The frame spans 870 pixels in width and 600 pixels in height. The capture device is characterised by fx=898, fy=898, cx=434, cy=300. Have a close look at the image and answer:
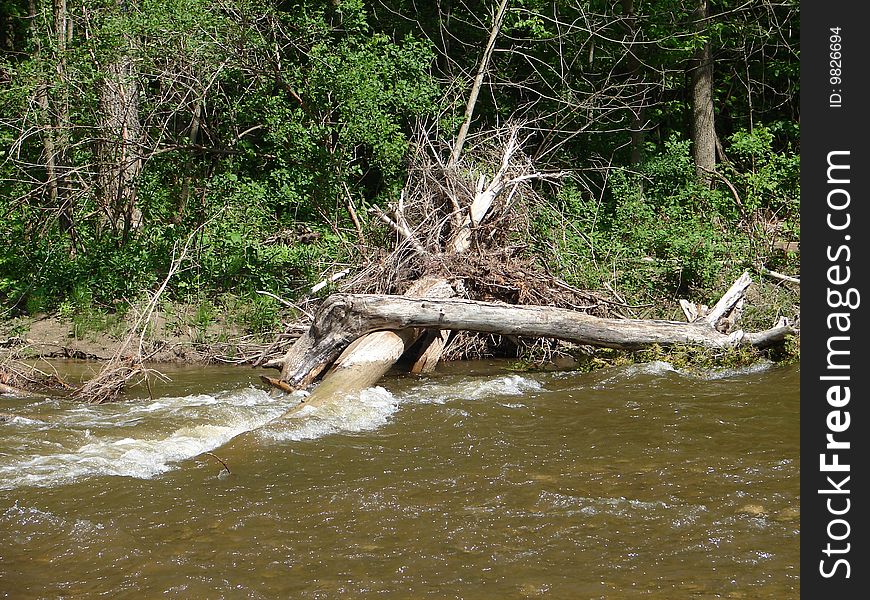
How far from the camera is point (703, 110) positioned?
16.8 metres

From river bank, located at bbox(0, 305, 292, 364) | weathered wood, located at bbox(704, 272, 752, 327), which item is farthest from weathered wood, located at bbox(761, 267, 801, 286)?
river bank, located at bbox(0, 305, 292, 364)

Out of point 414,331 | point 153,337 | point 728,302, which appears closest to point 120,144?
point 153,337

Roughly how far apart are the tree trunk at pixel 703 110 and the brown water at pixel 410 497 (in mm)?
8773

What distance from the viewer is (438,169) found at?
12.8 meters

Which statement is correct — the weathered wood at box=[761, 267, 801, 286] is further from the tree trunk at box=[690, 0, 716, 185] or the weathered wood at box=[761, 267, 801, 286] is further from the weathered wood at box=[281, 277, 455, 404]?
the weathered wood at box=[281, 277, 455, 404]

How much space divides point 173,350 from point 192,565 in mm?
7027

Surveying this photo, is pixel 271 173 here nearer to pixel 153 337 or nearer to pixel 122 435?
pixel 153 337

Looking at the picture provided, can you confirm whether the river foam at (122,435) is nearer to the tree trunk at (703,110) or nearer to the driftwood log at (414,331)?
the driftwood log at (414,331)

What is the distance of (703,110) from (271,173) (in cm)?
825

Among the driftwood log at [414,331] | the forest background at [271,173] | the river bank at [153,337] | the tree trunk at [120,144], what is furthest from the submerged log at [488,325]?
the tree trunk at [120,144]

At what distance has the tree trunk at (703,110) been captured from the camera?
1645 centimetres

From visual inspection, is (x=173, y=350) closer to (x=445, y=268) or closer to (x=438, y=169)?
(x=445, y=268)

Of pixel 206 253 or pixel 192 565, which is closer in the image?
pixel 192 565
